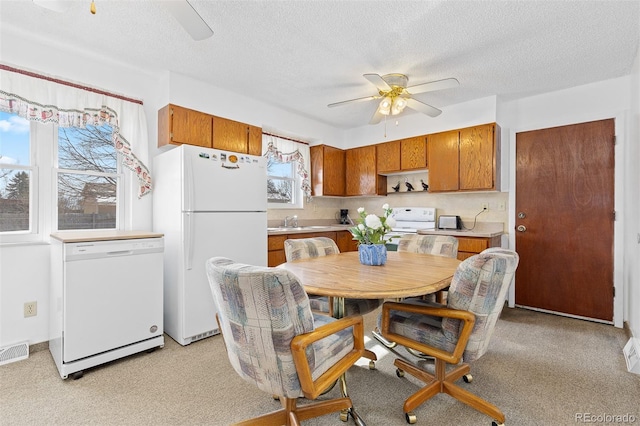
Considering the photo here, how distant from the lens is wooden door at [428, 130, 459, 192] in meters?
3.81

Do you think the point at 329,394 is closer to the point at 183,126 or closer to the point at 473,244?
the point at 473,244

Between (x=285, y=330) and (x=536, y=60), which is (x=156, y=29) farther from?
(x=536, y=60)

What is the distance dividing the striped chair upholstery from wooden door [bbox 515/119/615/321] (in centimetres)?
221

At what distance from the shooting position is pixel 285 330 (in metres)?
1.18

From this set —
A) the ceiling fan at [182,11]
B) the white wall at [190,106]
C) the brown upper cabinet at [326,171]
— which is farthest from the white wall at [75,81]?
the brown upper cabinet at [326,171]

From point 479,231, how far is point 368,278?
8.17ft

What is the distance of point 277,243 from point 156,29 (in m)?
2.31

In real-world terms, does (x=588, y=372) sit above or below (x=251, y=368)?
below

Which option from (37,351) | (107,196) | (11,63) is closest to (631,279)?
(107,196)

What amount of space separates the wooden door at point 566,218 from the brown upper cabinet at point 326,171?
2.41 meters

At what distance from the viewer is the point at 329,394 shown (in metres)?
1.90

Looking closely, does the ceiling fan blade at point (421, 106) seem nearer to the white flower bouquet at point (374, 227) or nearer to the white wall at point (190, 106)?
the white wall at point (190, 106)

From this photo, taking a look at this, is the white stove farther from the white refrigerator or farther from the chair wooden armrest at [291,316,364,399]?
the chair wooden armrest at [291,316,364,399]

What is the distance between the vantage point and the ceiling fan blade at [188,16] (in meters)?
Answer: 1.50
